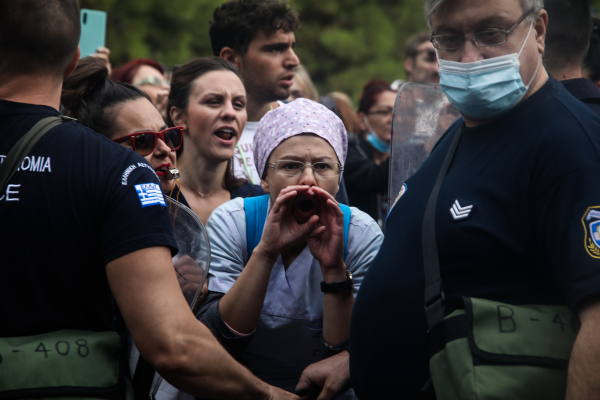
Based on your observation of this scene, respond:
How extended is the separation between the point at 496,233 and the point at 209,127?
7.31 ft

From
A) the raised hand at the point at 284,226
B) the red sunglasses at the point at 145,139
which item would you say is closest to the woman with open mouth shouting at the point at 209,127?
the red sunglasses at the point at 145,139

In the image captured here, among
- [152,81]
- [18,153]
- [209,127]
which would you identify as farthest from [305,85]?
[18,153]

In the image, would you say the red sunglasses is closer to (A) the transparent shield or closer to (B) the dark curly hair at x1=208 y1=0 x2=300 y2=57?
(A) the transparent shield

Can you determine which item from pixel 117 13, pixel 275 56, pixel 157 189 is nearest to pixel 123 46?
pixel 117 13

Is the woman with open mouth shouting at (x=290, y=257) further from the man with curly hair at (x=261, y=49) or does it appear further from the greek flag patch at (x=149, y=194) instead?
the man with curly hair at (x=261, y=49)

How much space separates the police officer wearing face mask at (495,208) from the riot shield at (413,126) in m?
0.88

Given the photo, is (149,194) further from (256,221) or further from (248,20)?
(248,20)

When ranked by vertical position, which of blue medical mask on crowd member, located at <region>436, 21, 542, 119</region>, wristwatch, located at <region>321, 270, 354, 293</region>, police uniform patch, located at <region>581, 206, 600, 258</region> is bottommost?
wristwatch, located at <region>321, 270, 354, 293</region>

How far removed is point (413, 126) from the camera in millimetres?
3195

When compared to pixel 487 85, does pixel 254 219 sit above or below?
below

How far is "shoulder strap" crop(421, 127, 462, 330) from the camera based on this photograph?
1.81m

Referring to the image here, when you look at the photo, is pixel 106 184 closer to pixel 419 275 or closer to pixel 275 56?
pixel 419 275

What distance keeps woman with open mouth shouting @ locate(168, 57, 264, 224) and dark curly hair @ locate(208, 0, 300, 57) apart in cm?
88

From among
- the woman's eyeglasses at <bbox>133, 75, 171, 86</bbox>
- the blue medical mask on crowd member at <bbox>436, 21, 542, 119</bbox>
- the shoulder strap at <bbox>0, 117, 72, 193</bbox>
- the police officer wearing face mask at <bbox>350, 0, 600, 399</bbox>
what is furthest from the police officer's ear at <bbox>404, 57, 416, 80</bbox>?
the shoulder strap at <bbox>0, 117, 72, 193</bbox>
